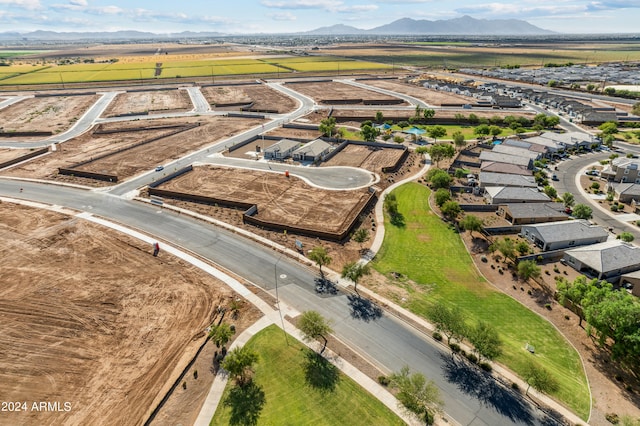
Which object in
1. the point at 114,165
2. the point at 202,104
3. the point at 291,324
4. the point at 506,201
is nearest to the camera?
the point at 291,324

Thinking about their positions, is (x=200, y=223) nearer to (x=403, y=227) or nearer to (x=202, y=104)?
(x=403, y=227)

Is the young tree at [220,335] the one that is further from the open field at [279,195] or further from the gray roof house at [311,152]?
the gray roof house at [311,152]

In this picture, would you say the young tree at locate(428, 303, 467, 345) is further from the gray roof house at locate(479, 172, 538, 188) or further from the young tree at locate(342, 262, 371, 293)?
the gray roof house at locate(479, 172, 538, 188)

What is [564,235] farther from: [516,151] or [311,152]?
[311,152]

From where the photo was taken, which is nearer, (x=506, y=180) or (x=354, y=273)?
(x=354, y=273)

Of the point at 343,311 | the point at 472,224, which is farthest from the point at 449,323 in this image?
the point at 472,224

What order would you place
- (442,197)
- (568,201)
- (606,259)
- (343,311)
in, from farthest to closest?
(568,201), (442,197), (606,259), (343,311)

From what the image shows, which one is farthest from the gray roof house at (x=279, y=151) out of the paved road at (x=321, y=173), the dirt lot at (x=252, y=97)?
the dirt lot at (x=252, y=97)

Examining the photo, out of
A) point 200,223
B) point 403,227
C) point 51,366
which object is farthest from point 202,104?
point 51,366
